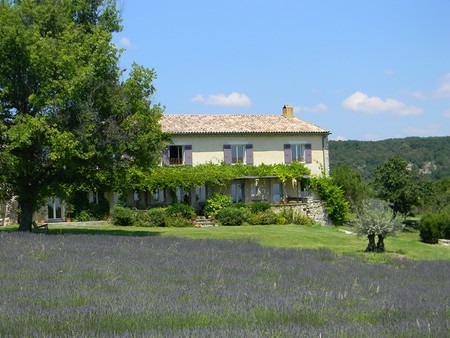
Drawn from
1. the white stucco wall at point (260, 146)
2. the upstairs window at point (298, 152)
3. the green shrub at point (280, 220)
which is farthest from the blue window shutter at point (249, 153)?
the green shrub at point (280, 220)

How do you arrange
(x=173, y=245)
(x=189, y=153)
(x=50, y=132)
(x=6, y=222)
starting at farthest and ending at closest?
1. (x=189, y=153)
2. (x=6, y=222)
3. (x=50, y=132)
4. (x=173, y=245)

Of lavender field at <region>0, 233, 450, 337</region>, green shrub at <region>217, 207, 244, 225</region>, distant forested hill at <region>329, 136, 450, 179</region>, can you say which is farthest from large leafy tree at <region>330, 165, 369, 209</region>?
distant forested hill at <region>329, 136, 450, 179</region>

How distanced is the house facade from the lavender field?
85.3ft

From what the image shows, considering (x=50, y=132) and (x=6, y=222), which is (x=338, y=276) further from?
(x=6, y=222)

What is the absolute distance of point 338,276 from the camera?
1105 cm

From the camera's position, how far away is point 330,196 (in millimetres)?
41531

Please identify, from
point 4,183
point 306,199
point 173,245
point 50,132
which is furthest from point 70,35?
point 306,199

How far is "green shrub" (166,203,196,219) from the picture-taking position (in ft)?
118

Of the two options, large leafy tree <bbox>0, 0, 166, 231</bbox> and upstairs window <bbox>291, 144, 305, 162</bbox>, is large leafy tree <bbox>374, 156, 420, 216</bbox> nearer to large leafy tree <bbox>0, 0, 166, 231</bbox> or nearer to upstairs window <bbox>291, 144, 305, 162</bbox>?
upstairs window <bbox>291, 144, 305, 162</bbox>

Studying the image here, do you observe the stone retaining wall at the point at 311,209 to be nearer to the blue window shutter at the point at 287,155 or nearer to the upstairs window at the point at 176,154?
the blue window shutter at the point at 287,155

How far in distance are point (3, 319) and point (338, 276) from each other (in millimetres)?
7037

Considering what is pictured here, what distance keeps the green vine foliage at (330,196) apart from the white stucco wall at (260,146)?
1.10m

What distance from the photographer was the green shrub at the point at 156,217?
35281 millimetres

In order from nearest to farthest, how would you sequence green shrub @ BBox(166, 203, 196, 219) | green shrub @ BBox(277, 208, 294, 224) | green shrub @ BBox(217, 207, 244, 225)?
1. green shrub @ BBox(166, 203, 196, 219)
2. green shrub @ BBox(217, 207, 244, 225)
3. green shrub @ BBox(277, 208, 294, 224)
